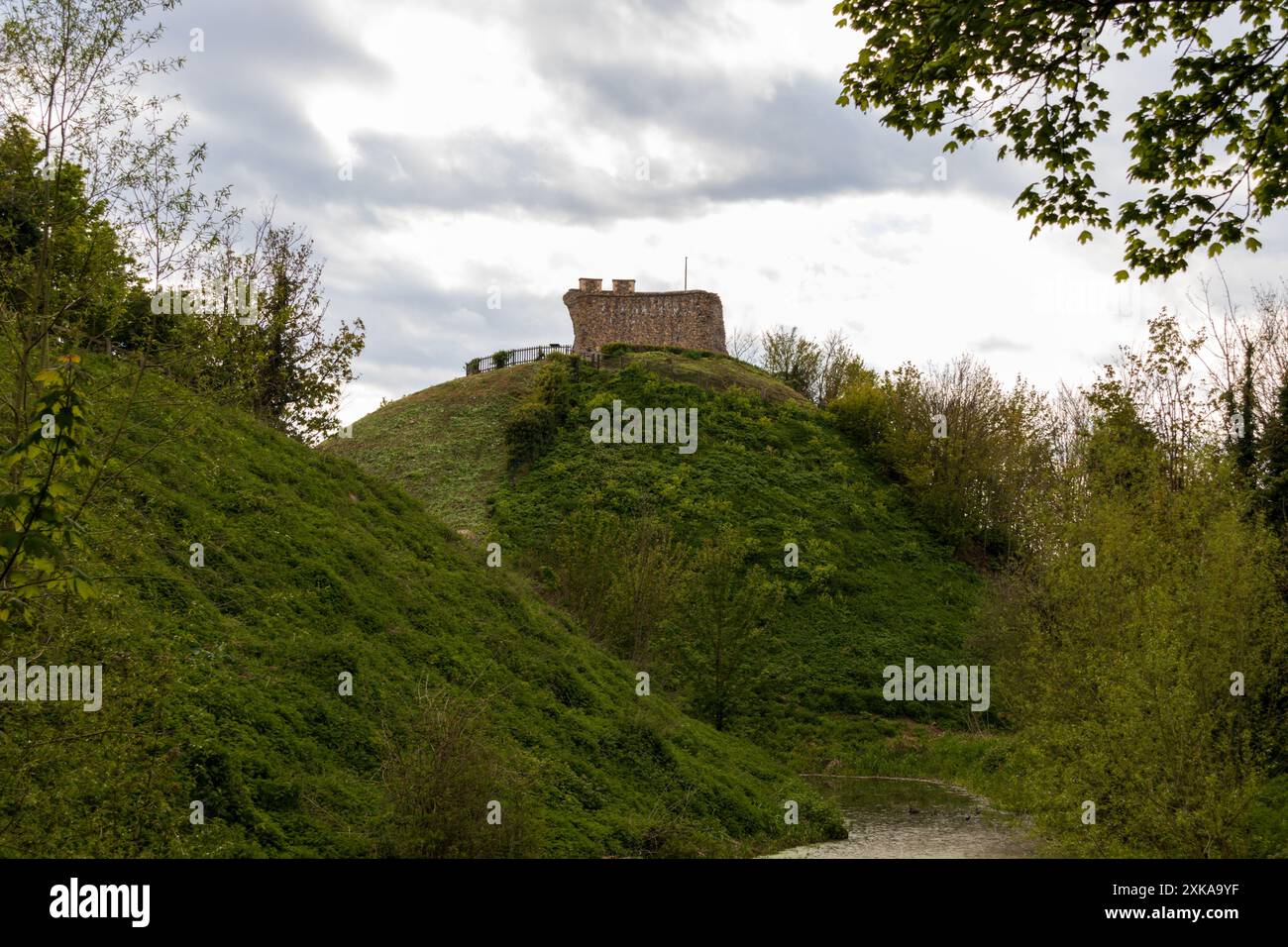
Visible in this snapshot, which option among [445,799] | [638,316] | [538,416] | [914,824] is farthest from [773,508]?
[445,799]

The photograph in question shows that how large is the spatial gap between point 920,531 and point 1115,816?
136 ft

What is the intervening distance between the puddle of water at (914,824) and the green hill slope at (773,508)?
4.61 m

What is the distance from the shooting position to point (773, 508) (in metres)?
55.4

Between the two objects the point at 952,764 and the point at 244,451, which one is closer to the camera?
the point at 244,451

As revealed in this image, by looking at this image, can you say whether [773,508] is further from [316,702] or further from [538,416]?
[316,702]

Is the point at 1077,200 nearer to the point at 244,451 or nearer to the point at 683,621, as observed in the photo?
the point at 244,451

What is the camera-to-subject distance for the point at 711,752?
85.7 ft

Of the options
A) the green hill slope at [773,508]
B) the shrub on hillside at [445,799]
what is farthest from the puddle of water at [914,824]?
the shrub on hillside at [445,799]

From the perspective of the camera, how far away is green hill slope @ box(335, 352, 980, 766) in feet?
139

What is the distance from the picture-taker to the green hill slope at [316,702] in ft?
33.7

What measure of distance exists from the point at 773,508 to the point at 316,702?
134 feet

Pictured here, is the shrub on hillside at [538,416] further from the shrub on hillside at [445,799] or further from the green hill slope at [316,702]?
the shrub on hillside at [445,799]
